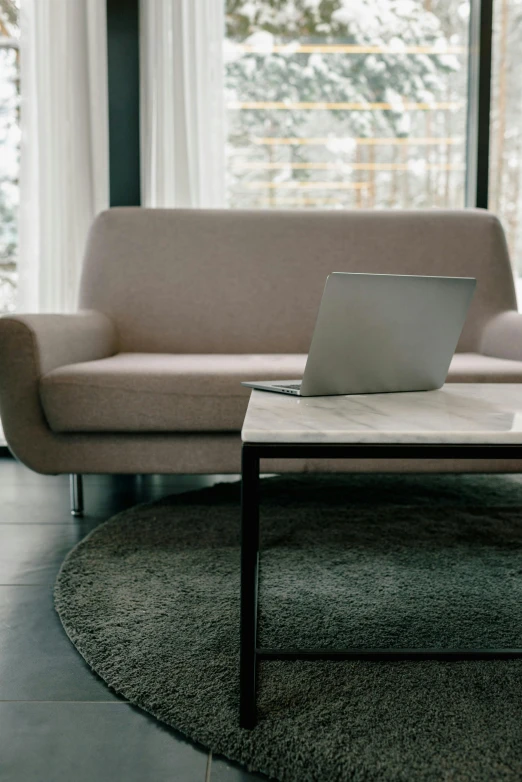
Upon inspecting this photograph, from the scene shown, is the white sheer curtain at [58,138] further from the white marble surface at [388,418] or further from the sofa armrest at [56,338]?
the white marble surface at [388,418]

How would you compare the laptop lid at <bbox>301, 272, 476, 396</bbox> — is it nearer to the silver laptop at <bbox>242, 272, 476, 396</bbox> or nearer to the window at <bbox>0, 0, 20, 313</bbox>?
the silver laptop at <bbox>242, 272, 476, 396</bbox>

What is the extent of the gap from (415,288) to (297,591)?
2.12ft

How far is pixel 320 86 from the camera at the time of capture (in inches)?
112

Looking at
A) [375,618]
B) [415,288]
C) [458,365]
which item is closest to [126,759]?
[375,618]

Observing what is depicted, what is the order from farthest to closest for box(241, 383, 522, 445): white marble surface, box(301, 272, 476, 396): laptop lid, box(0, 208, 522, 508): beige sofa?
1. box(0, 208, 522, 508): beige sofa
2. box(301, 272, 476, 396): laptop lid
3. box(241, 383, 522, 445): white marble surface

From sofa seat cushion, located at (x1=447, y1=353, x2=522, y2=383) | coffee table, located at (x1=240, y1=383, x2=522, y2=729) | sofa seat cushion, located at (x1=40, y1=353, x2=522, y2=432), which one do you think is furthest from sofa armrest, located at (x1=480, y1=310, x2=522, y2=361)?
coffee table, located at (x1=240, y1=383, x2=522, y2=729)

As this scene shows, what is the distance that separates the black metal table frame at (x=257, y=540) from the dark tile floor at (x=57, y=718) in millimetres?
114

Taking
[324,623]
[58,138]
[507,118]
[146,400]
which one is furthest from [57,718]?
[507,118]

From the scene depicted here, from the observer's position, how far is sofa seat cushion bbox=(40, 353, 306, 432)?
1.76 metres

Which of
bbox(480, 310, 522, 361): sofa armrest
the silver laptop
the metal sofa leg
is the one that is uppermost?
the silver laptop

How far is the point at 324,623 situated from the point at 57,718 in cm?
48

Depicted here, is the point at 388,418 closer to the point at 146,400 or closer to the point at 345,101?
the point at 146,400

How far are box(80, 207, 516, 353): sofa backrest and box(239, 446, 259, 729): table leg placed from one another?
1476 mm

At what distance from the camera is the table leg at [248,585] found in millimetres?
895
